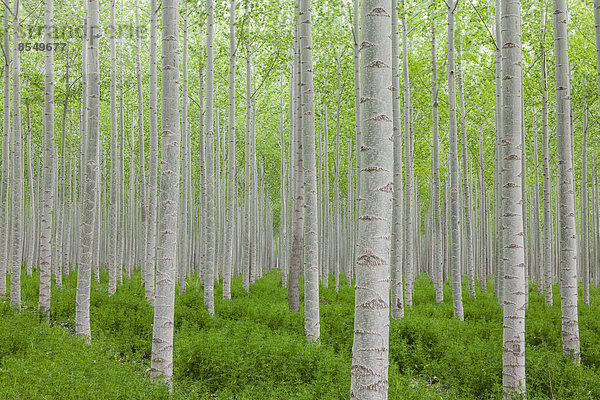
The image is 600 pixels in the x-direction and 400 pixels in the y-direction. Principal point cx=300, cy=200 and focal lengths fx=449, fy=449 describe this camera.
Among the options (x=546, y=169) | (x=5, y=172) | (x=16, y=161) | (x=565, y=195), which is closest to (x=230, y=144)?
(x=16, y=161)

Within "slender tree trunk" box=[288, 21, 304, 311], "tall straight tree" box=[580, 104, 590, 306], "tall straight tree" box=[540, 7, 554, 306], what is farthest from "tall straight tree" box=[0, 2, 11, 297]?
"tall straight tree" box=[580, 104, 590, 306]

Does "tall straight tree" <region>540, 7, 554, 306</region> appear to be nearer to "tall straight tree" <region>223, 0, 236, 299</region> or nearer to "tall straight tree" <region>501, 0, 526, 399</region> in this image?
"tall straight tree" <region>501, 0, 526, 399</region>

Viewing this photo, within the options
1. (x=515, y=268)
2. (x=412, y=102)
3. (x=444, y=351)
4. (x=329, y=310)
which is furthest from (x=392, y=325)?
(x=412, y=102)

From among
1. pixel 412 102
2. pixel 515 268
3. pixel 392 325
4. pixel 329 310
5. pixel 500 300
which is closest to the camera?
pixel 515 268

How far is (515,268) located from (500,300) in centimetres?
791

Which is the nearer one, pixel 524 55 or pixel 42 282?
pixel 42 282

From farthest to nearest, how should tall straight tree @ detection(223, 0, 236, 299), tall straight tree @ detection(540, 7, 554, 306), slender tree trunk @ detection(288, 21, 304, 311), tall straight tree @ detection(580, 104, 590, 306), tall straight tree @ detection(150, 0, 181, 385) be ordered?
tall straight tree @ detection(580, 104, 590, 306) → tall straight tree @ detection(223, 0, 236, 299) → tall straight tree @ detection(540, 7, 554, 306) → slender tree trunk @ detection(288, 21, 304, 311) → tall straight tree @ detection(150, 0, 181, 385)

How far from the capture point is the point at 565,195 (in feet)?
19.6

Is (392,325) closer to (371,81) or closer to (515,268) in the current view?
(515,268)

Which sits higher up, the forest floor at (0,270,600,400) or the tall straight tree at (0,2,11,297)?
the tall straight tree at (0,2,11,297)

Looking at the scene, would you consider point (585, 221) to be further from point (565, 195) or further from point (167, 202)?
point (167, 202)

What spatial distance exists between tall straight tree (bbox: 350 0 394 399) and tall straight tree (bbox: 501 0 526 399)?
254 centimetres

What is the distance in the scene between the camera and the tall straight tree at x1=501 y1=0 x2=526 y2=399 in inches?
181

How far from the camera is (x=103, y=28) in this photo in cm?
A: 1371
